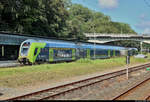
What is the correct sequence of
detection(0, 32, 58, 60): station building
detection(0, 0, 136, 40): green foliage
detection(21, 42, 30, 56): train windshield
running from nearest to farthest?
detection(21, 42, 30, 56): train windshield
detection(0, 32, 58, 60): station building
detection(0, 0, 136, 40): green foliage

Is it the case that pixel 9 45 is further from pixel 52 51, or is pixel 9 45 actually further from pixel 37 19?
pixel 37 19

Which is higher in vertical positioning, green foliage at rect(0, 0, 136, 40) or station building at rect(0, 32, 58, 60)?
green foliage at rect(0, 0, 136, 40)

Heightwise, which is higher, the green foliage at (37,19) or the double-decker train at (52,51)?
the green foliage at (37,19)

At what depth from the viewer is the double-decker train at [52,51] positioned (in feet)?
74.9

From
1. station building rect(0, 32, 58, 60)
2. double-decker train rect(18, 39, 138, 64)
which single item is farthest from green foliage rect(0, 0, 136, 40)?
double-decker train rect(18, 39, 138, 64)

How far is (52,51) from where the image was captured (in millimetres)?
25906

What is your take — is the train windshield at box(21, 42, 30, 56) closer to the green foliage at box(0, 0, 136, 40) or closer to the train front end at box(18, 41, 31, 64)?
the train front end at box(18, 41, 31, 64)

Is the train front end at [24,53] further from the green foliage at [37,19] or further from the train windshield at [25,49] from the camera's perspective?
the green foliage at [37,19]

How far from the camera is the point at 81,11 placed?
4262 inches

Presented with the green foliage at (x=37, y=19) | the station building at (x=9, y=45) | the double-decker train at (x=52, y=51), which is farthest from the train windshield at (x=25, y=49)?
the green foliage at (x=37, y=19)

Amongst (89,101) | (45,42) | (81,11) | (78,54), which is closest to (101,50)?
(78,54)

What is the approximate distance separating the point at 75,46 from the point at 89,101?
23.0 metres

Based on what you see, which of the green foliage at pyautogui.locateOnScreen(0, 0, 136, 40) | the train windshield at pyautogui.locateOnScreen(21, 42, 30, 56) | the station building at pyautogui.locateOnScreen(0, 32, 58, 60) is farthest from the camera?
the green foliage at pyautogui.locateOnScreen(0, 0, 136, 40)

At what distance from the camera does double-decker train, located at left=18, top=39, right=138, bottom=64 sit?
22844mm
